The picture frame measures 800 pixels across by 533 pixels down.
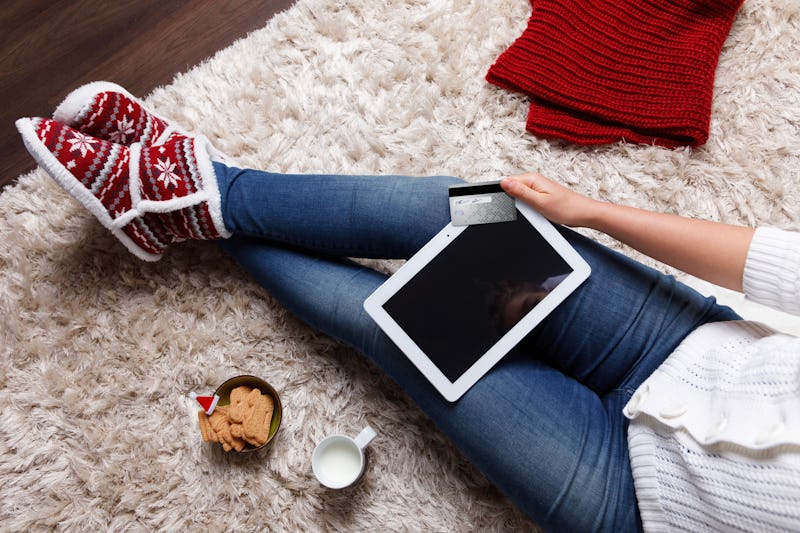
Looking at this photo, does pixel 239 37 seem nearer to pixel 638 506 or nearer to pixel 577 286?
pixel 577 286

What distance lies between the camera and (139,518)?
868 millimetres

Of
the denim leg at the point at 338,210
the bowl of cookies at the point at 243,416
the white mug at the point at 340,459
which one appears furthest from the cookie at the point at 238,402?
the denim leg at the point at 338,210

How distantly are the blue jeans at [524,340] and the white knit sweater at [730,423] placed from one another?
0.04 m

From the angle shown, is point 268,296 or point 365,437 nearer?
point 365,437

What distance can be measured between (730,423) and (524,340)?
0.26 meters

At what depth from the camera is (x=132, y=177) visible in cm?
83

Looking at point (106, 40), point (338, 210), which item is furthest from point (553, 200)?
point (106, 40)

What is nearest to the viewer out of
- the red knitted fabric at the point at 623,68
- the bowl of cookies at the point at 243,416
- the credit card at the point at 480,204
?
the credit card at the point at 480,204

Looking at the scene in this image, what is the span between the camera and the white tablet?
2.28 feet

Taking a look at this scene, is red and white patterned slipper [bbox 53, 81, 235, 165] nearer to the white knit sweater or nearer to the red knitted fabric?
the red knitted fabric

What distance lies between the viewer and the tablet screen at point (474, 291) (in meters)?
0.70

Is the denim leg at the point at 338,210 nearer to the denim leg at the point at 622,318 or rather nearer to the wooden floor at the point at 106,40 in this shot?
the denim leg at the point at 622,318

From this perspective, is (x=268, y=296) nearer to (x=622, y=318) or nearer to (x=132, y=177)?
(x=132, y=177)

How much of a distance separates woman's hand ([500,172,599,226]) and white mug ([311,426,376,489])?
0.40 m
